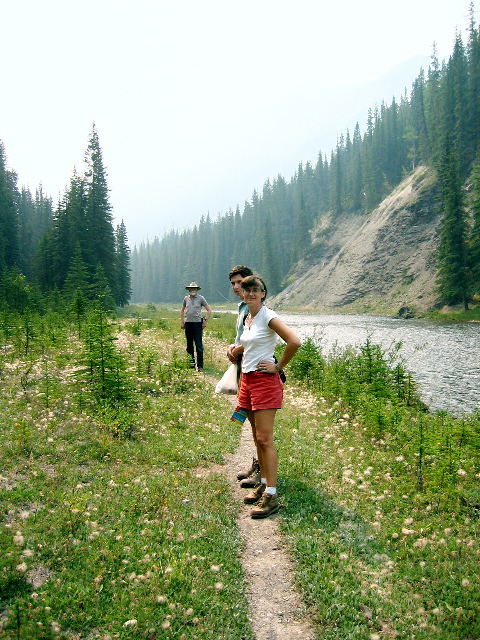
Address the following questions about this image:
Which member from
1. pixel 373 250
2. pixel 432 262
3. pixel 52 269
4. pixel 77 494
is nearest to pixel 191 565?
pixel 77 494

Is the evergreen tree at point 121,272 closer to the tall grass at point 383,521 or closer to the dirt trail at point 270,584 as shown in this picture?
the tall grass at point 383,521

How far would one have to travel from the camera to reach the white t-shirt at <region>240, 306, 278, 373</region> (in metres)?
5.62

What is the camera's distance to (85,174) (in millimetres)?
56594

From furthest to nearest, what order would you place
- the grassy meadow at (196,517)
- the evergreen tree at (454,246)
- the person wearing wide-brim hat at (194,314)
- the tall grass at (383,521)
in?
the evergreen tree at (454,246)
the person wearing wide-brim hat at (194,314)
the tall grass at (383,521)
the grassy meadow at (196,517)

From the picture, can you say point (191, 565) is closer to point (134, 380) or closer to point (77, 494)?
point (77, 494)

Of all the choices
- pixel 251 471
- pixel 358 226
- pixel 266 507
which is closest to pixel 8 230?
pixel 358 226

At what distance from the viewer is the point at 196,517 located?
5.26 metres

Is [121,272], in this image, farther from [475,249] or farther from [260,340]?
[260,340]

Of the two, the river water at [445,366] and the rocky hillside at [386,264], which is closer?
the river water at [445,366]

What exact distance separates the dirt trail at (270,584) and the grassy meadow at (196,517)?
113mm

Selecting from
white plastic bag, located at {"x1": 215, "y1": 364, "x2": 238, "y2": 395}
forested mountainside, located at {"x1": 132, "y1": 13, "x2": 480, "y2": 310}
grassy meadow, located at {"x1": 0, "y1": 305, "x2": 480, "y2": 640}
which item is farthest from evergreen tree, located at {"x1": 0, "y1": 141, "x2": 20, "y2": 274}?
white plastic bag, located at {"x1": 215, "y1": 364, "x2": 238, "y2": 395}

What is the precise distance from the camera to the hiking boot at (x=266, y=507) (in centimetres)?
548

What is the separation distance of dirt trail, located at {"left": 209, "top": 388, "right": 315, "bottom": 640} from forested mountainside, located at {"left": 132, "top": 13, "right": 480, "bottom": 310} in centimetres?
4692

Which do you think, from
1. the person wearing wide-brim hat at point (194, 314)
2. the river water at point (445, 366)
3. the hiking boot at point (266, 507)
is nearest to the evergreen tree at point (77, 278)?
the river water at point (445, 366)
